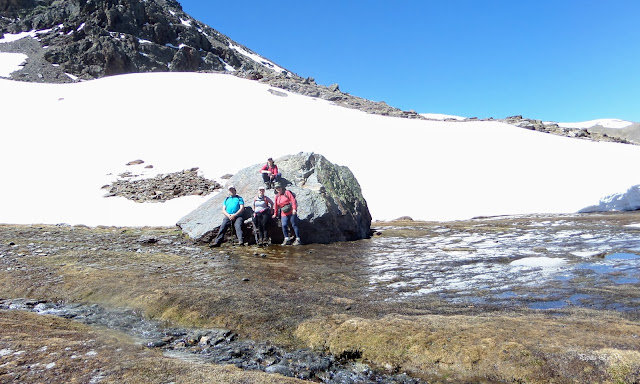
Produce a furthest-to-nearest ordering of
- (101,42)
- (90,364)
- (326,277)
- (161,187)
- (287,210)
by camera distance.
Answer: (101,42) → (161,187) → (287,210) → (326,277) → (90,364)

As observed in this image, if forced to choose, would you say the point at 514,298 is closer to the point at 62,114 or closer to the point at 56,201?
the point at 56,201

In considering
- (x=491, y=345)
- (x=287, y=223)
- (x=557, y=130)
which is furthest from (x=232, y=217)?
(x=557, y=130)

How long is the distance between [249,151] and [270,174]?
63.4ft

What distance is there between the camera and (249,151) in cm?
3603

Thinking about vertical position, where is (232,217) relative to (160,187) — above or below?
below

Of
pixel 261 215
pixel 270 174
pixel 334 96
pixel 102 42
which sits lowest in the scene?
pixel 261 215

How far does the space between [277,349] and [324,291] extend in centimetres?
278

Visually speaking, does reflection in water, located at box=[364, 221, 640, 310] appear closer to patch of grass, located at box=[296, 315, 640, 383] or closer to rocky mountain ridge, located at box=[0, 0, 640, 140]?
Answer: patch of grass, located at box=[296, 315, 640, 383]

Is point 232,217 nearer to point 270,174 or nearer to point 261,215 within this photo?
point 261,215

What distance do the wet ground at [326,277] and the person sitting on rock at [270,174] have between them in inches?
147

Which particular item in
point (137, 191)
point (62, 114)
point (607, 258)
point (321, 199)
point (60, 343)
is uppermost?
point (62, 114)

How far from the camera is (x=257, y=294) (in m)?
7.68

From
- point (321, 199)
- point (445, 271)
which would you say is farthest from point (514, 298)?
point (321, 199)

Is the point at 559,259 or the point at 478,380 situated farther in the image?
the point at 559,259
